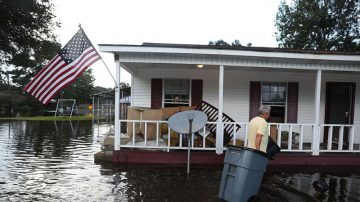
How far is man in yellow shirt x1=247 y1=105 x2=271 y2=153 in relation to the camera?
466 centimetres

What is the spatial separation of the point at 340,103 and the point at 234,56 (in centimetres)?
507

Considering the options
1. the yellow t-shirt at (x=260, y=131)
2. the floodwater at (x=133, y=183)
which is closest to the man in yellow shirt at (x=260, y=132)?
the yellow t-shirt at (x=260, y=131)

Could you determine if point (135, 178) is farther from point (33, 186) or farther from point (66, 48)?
point (66, 48)

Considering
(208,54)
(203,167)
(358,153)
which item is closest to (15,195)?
(203,167)

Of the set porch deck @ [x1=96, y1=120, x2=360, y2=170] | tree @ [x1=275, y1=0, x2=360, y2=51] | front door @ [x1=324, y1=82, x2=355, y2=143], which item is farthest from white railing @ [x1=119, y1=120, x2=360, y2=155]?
tree @ [x1=275, y1=0, x2=360, y2=51]

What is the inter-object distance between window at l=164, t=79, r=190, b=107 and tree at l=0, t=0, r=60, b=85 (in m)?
7.54

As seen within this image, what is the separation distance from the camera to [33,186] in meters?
5.85

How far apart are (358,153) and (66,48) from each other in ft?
28.2

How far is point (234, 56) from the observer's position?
25.1 feet

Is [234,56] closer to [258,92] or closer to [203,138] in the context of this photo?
[203,138]

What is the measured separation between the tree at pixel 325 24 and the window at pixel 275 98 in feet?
59.9

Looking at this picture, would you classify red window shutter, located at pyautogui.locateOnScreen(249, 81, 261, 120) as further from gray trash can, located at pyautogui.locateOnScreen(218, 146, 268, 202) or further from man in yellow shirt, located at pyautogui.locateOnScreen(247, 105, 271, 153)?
gray trash can, located at pyautogui.locateOnScreen(218, 146, 268, 202)

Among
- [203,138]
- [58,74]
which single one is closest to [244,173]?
[203,138]

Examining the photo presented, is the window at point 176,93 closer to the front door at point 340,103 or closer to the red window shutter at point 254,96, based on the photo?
the red window shutter at point 254,96
